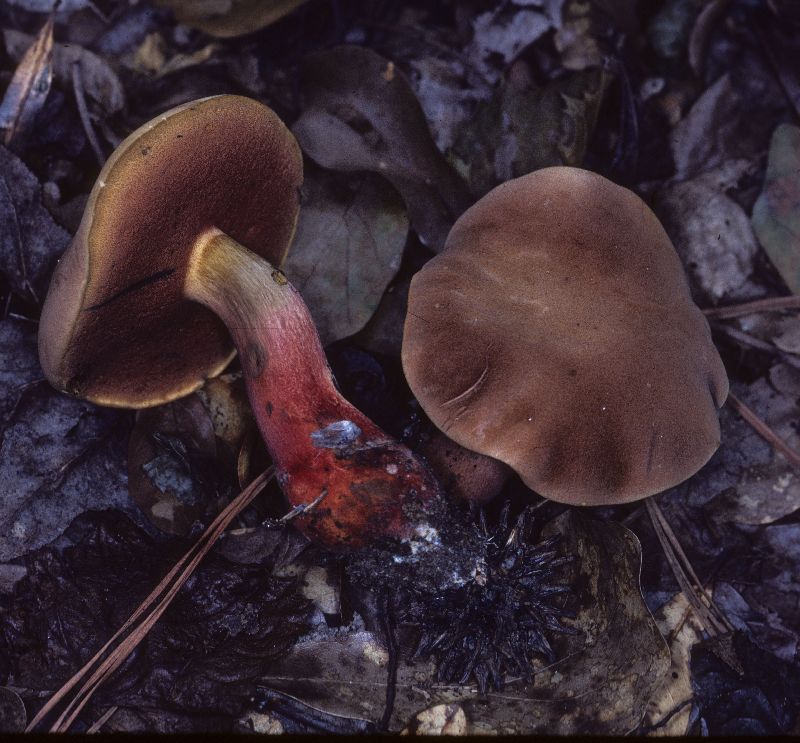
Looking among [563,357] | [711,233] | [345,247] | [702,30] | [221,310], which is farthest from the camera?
[702,30]

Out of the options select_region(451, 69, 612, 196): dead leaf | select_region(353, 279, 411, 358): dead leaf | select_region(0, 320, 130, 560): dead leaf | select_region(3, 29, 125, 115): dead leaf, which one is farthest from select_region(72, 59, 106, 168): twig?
select_region(451, 69, 612, 196): dead leaf

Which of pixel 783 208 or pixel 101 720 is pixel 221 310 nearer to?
pixel 101 720

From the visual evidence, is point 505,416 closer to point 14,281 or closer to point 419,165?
point 419,165

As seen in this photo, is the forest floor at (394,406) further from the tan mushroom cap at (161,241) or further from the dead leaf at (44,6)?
the tan mushroom cap at (161,241)

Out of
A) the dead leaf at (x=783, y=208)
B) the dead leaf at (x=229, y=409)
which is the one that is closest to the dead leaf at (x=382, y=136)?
the dead leaf at (x=229, y=409)

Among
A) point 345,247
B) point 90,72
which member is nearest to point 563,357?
point 345,247

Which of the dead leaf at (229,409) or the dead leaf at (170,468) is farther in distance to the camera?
the dead leaf at (229,409)
